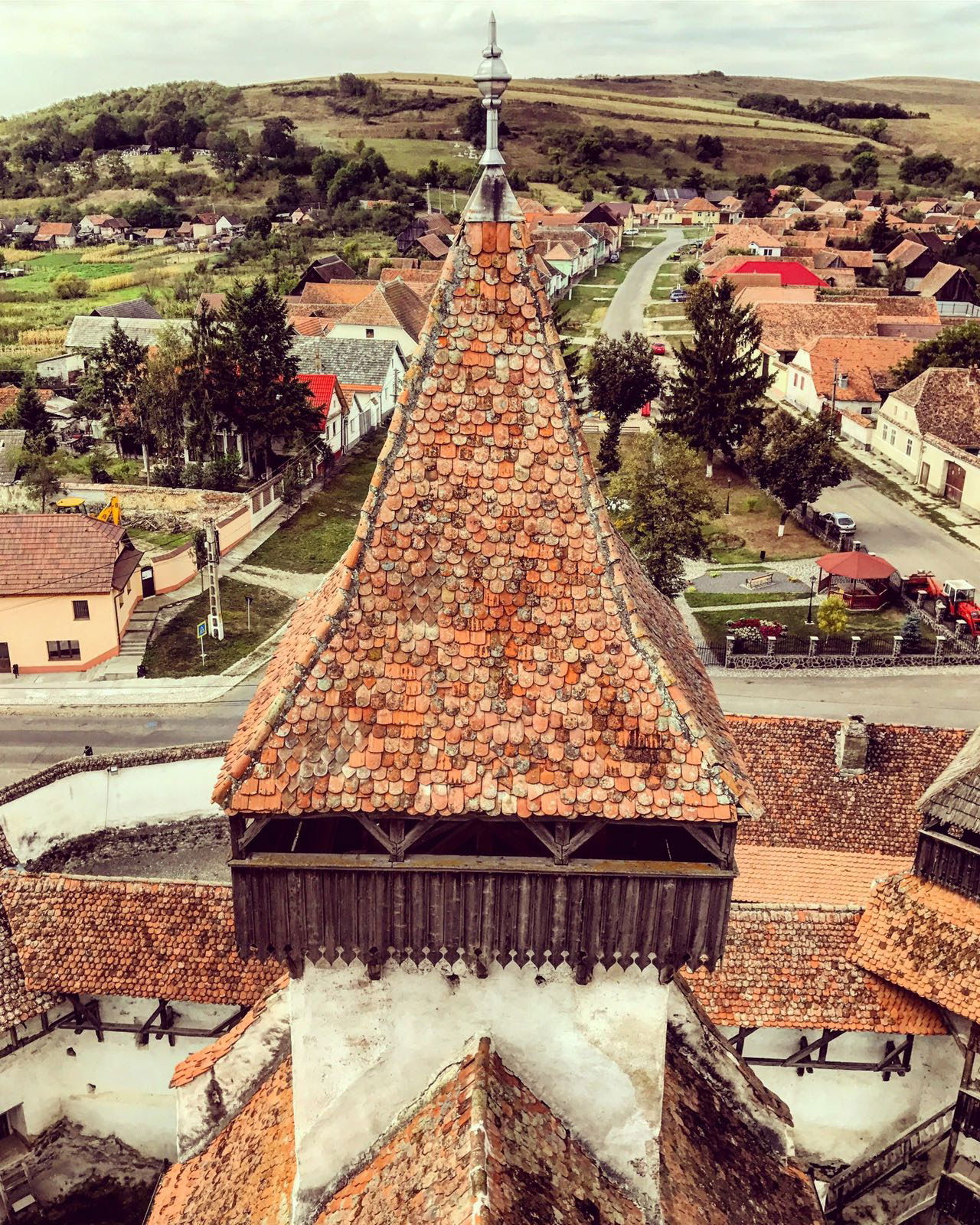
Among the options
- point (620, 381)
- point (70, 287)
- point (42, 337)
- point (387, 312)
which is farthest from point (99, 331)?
point (620, 381)

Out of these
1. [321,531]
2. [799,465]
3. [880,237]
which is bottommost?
[321,531]

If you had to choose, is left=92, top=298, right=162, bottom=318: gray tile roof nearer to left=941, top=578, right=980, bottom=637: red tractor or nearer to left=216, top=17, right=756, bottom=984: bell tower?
left=941, top=578, right=980, bottom=637: red tractor

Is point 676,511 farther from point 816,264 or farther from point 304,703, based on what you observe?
point 816,264

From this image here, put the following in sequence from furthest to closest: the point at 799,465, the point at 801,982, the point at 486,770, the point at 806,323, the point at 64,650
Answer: the point at 806,323 < the point at 799,465 < the point at 64,650 < the point at 801,982 < the point at 486,770

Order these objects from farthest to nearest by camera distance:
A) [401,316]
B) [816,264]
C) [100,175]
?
[100,175], [816,264], [401,316]

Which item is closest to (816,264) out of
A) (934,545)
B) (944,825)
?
(934,545)

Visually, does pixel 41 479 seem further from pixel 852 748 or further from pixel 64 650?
pixel 852 748

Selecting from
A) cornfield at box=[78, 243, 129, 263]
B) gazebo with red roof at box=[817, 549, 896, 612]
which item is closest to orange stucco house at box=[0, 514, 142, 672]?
gazebo with red roof at box=[817, 549, 896, 612]
